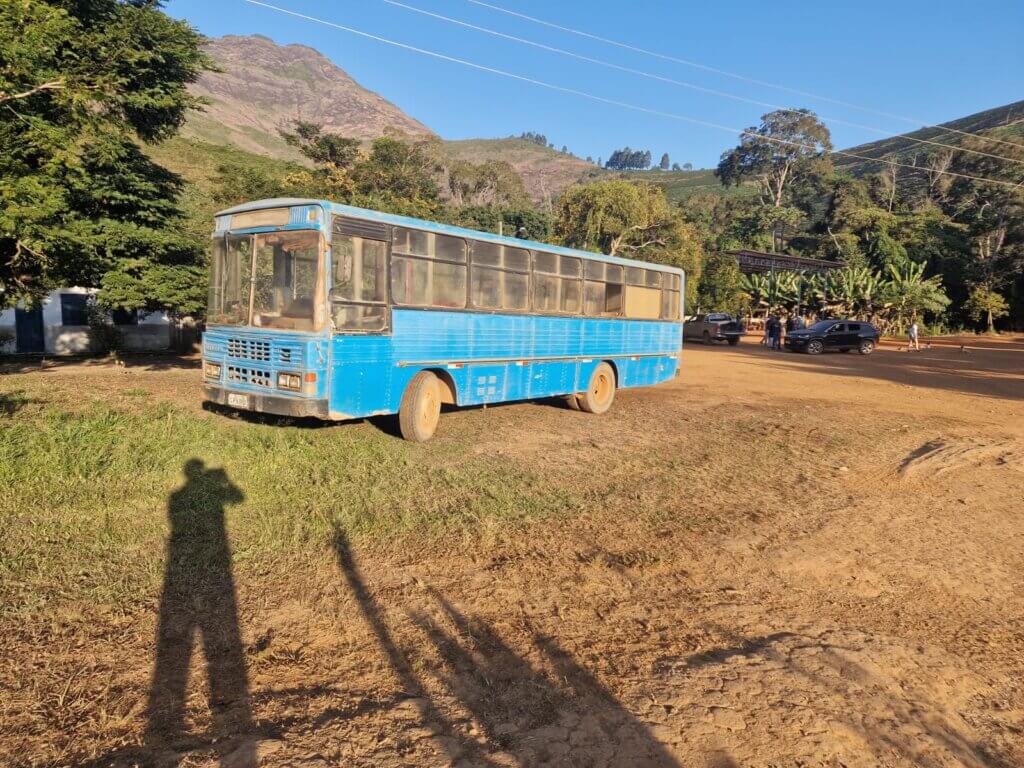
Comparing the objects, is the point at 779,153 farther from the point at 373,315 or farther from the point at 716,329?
the point at 373,315

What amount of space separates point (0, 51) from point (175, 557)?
25.2ft

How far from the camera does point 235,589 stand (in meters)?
4.27

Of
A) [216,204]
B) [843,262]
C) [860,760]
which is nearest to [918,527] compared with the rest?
[860,760]

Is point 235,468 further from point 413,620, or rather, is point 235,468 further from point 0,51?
point 0,51

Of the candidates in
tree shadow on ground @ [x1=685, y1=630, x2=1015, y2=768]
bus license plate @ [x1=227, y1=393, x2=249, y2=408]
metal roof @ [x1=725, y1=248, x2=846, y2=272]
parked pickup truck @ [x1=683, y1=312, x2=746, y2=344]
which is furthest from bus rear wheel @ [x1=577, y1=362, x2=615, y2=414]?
metal roof @ [x1=725, y1=248, x2=846, y2=272]

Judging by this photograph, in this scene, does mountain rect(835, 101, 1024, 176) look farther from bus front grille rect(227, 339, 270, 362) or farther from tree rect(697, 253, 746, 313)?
bus front grille rect(227, 339, 270, 362)

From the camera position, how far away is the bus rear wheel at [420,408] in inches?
341

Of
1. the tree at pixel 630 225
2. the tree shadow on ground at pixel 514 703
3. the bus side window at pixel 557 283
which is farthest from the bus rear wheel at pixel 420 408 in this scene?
the tree at pixel 630 225

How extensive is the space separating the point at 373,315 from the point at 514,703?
5.71 meters

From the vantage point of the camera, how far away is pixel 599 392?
12688 mm

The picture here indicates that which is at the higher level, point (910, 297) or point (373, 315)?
point (910, 297)

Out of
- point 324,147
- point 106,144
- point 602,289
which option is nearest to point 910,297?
point 602,289

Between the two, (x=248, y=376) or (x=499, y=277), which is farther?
(x=499, y=277)

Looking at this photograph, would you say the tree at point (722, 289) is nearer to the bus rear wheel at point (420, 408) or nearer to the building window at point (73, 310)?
the building window at point (73, 310)
